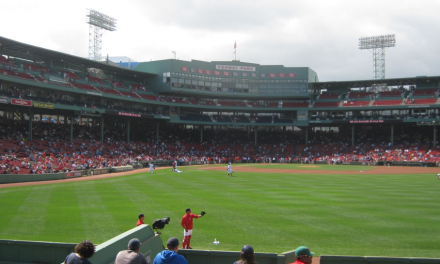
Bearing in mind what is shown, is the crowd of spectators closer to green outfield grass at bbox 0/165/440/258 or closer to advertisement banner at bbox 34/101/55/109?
advertisement banner at bbox 34/101/55/109

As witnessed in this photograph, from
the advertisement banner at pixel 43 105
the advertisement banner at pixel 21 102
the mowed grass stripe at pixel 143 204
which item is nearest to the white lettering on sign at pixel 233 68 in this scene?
the advertisement banner at pixel 43 105

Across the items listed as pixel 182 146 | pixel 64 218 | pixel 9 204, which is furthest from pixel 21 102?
pixel 64 218

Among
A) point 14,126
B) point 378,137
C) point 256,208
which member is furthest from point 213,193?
point 378,137

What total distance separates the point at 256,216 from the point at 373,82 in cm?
6299

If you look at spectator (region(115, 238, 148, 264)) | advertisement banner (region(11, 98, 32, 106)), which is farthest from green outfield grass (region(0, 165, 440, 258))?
advertisement banner (region(11, 98, 32, 106))

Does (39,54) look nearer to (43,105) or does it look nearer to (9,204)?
(43,105)

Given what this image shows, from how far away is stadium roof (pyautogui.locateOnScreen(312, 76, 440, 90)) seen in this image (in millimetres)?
65250

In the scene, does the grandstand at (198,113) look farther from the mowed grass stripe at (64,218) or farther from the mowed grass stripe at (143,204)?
the mowed grass stripe at (64,218)

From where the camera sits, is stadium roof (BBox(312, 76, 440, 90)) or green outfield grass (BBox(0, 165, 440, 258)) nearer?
green outfield grass (BBox(0, 165, 440, 258))

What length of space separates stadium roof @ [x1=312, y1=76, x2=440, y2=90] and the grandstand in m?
0.20

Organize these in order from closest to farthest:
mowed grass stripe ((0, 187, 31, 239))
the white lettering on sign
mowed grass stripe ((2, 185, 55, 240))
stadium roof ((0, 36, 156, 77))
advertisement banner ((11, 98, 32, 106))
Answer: mowed grass stripe ((2, 185, 55, 240)) → mowed grass stripe ((0, 187, 31, 239)) → advertisement banner ((11, 98, 32, 106)) → stadium roof ((0, 36, 156, 77)) → the white lettering on sign

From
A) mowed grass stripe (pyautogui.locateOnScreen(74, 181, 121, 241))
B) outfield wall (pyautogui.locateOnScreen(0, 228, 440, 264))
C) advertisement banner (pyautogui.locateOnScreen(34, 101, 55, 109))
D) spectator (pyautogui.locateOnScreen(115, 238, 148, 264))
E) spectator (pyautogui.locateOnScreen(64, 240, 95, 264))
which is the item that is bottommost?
mowed grass stripe (pyautogui.locateOnScreen(74, 181, 121, 241))

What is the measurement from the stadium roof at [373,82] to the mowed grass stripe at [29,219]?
213 ft

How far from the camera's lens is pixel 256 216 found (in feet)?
51.8
